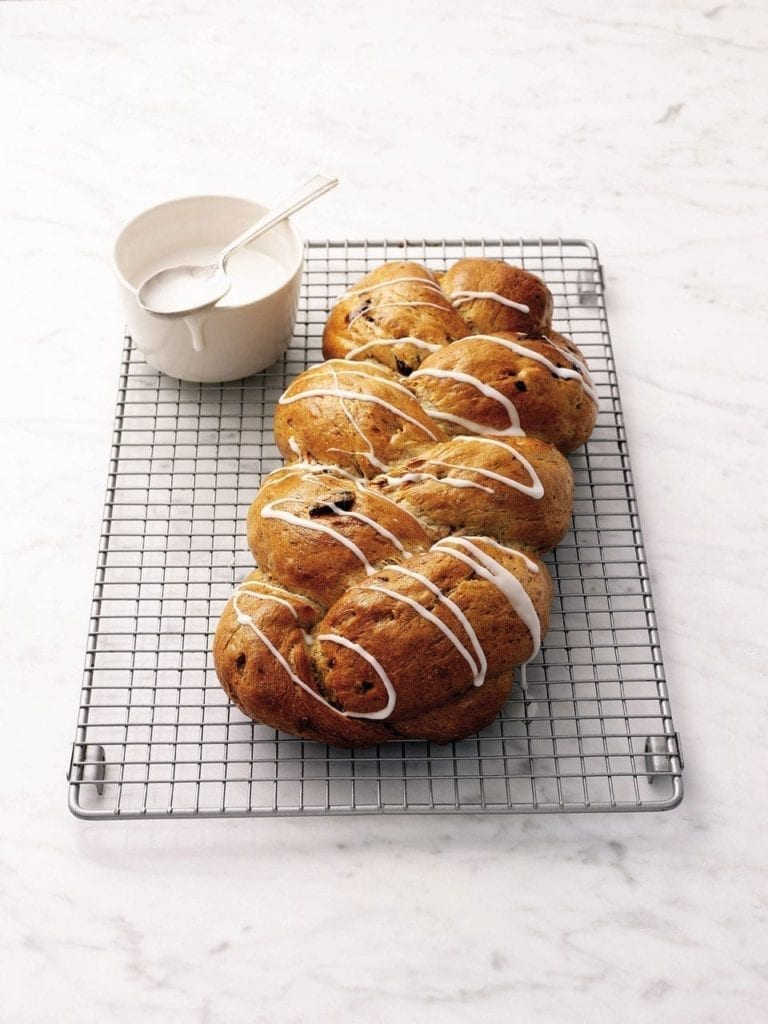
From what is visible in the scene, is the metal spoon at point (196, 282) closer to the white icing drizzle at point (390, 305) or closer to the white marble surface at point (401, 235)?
the white icing drizzle at point (390, 305)

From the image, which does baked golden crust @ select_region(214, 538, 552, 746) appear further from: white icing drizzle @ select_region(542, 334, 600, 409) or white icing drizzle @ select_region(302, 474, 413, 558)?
white icing drizzle @ select_region(542, 334, 600, 409)

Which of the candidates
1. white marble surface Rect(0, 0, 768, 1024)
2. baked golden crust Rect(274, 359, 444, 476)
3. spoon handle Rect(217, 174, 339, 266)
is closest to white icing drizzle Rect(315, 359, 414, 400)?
baked golden crust Rect(274, 359, 444, 476)

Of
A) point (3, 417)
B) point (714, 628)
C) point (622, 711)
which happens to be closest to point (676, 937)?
point (622, 711)

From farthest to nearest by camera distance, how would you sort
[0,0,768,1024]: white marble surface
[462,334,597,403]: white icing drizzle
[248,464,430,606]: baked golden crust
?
[462,334,597,403]: white icing drizzle, [248,464,430,606]: baked golden crust, [0,0,768,1024]: white marble surface

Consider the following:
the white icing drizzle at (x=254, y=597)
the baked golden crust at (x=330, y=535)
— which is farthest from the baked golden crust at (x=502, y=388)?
the white icing drizzle at (x=254, y=597)

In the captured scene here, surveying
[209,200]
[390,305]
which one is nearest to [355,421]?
[390,305]

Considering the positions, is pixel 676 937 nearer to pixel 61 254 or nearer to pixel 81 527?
pixel 81 527
